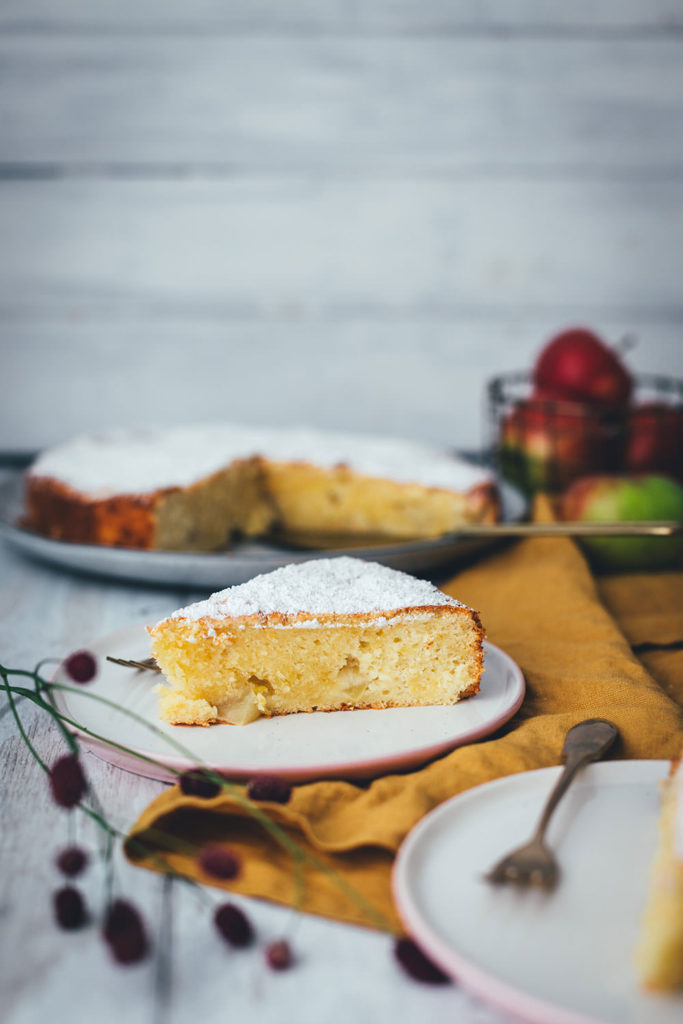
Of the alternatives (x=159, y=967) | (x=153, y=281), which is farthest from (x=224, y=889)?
(x=153, y=281)

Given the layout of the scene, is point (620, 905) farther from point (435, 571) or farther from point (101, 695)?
point (435, 571)

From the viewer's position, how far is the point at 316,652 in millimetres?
1432

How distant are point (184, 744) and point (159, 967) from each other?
374mm

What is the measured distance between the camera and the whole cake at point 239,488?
2.28 m

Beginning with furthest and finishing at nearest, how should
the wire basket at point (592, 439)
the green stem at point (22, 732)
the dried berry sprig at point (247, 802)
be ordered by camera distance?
the wire basket at point (592, 439), the green stem at point (22, 732), the dried berry sprig at point (247, 802)

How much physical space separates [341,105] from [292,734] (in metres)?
2.74

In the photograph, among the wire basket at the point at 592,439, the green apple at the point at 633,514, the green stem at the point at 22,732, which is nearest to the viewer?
the green stem at the point at 22,732

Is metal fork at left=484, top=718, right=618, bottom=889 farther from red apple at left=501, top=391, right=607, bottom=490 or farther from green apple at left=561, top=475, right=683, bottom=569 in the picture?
red apple at left=501, top=391, right=607, bottom=490

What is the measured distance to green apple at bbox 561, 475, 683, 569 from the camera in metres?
2.23

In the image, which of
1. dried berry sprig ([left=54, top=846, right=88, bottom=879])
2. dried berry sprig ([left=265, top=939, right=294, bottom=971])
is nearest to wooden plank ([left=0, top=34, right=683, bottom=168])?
dried berry sprig ([left=54, top=846, right=88, bottom=879])

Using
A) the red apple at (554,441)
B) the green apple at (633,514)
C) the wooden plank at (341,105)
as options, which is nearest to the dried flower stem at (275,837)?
the green apple at (633,514)

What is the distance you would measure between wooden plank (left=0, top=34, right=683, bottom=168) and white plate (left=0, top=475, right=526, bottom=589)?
1837 millimetres

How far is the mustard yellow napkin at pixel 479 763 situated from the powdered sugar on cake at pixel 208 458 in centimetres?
66

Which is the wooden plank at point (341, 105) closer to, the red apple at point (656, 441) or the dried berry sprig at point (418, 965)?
the red apple at point (656, 441)
